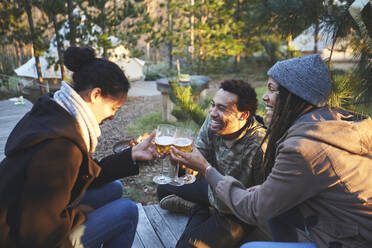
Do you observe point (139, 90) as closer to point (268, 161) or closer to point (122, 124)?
point (122, 124)

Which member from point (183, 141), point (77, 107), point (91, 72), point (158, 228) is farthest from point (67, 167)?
point (158, 228)

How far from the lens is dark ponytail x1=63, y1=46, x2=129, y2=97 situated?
5.81ft

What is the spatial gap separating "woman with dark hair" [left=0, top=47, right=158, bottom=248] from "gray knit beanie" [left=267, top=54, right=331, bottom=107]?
1033mm

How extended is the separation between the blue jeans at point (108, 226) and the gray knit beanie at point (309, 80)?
4.49 feet

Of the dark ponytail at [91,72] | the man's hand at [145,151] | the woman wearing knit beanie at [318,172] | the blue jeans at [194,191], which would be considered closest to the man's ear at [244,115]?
the woman wearing knit beanie at [318,172]

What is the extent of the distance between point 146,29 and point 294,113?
10072 mm

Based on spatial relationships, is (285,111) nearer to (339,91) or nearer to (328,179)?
(328,179)

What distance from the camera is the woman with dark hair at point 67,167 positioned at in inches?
55.1

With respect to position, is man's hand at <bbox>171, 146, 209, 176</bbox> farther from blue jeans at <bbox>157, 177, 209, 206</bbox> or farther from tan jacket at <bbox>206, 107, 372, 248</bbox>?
blue jeans at <bbox>157, 177, 209, 206</bbox>

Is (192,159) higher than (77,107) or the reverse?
the reverse

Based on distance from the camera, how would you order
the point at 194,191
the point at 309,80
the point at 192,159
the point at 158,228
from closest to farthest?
the point at 309,80 < the point at 192,159 < the point at 158,228 < the point at 194,191

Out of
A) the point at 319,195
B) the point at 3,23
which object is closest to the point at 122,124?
the point at 3,23

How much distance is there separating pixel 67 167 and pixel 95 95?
0.52 metres

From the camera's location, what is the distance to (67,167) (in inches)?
57.1
